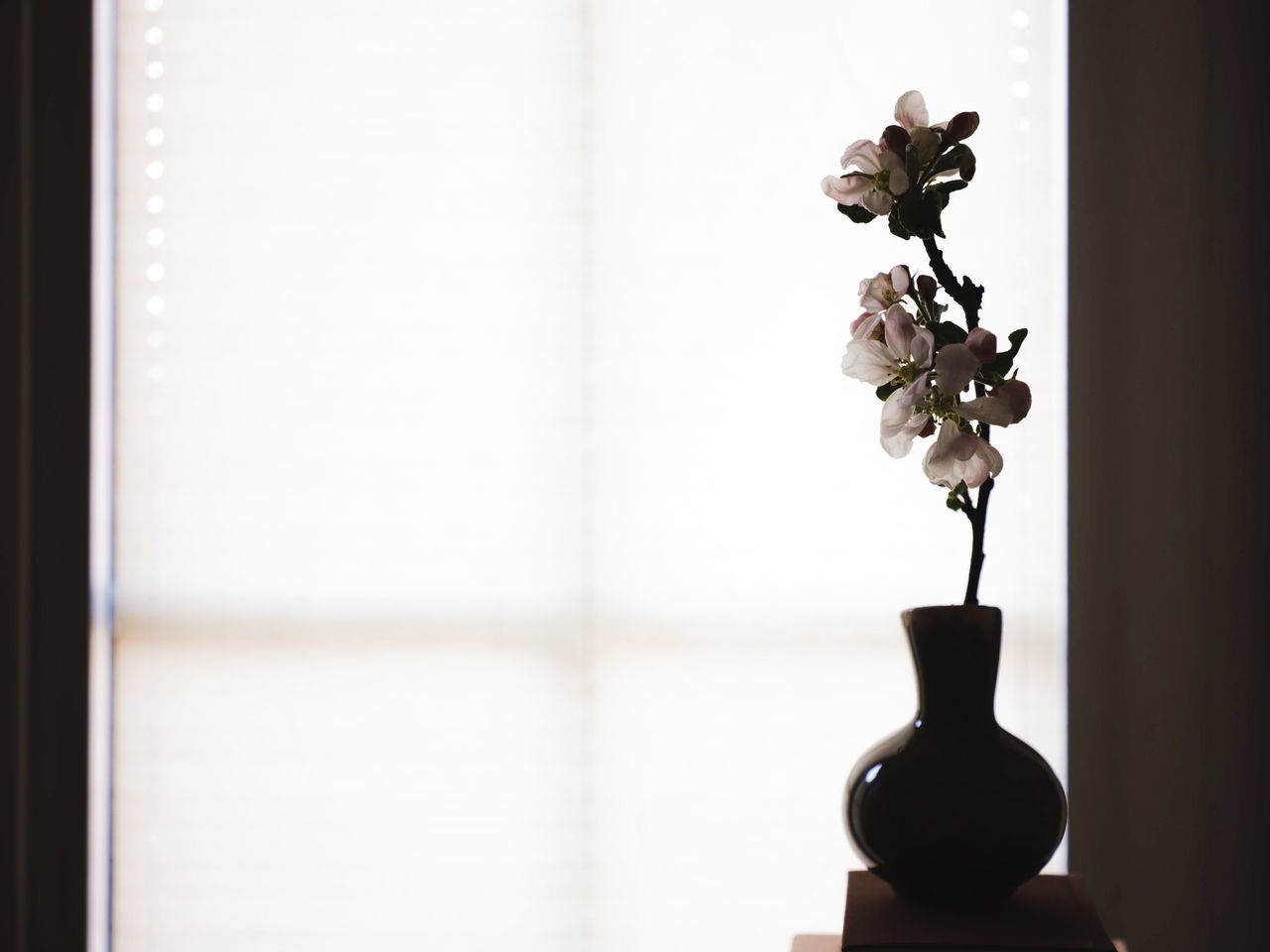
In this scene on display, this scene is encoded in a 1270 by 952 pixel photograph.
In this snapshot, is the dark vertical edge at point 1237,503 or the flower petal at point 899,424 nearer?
the flower petal at point 899,424

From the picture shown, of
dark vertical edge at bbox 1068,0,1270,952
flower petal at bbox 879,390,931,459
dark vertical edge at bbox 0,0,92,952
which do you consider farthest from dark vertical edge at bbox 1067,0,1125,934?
dark vertical edge at bbox 0,0,92,952

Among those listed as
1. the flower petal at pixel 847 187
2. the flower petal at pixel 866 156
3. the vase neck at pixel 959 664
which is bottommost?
the vase neck at pixel 959 664

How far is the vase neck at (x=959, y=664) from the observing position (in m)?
0.94

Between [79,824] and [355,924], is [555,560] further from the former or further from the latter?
[79,824]

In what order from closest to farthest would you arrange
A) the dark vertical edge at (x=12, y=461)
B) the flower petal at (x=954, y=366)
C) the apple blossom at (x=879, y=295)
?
the flower petal at (x=954, y=366) < the apple blossom at (x=879, y=295) < the dark vertical edge at (x=12, y=461)

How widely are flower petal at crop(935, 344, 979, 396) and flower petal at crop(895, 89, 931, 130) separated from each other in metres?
0.22

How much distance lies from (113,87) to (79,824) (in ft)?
3.66

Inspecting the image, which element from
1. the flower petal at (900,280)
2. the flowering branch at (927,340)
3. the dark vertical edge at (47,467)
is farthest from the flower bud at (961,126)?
the dark vertical edge at (47,467)

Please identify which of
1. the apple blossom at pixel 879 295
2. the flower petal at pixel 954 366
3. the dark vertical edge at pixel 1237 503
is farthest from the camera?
the dark vertical edge at pixel 1237 503

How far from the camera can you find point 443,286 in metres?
1.62

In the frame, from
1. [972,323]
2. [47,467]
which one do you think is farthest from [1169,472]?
[47,467]

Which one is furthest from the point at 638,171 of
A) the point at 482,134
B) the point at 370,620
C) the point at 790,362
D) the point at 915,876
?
the point at 915,876

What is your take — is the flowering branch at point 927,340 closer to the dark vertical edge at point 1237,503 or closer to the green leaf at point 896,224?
the green leaf at point 896,224

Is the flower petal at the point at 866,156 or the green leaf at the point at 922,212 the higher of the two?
the flower petal at the point at 866,156
